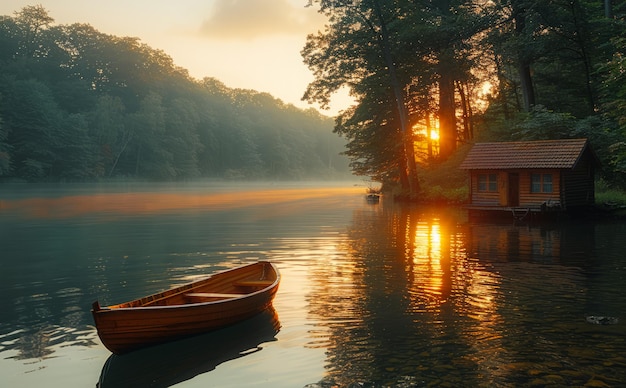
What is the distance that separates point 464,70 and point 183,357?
166 ft

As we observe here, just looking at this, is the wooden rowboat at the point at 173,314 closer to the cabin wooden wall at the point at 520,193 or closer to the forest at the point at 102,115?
the cabin wooden wall at the point at 520,193

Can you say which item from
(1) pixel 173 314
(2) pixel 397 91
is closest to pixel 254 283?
(1) pixel 173 314

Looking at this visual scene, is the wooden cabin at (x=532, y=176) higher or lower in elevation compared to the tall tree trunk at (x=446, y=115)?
lower

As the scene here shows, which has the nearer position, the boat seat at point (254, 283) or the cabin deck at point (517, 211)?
the boat seat at point (254, 283)

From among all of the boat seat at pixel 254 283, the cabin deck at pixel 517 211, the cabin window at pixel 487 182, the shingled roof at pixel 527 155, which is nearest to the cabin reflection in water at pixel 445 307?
the boat seat at pixel 254 283

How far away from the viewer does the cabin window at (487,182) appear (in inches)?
1532

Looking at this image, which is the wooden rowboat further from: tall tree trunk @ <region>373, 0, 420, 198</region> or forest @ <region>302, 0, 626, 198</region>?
tall tree trunk @ <region>373, 0, 420, 198</region>

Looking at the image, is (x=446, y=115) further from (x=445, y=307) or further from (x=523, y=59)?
(x=445, y=307)

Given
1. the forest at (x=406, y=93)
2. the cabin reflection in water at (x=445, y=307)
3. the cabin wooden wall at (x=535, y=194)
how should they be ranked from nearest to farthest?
the cabin reflection in water at (x=445, y=307) < the cabin wooden wall at (x=535, y=194) < the forest at (x=406, y=93)

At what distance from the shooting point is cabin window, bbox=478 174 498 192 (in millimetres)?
38903

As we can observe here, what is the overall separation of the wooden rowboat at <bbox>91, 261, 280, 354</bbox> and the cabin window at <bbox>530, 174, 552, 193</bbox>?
89.5ft

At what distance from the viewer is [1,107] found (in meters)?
99.2

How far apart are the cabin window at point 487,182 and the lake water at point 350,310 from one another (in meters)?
9.72

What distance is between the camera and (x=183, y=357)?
34.2 ft
